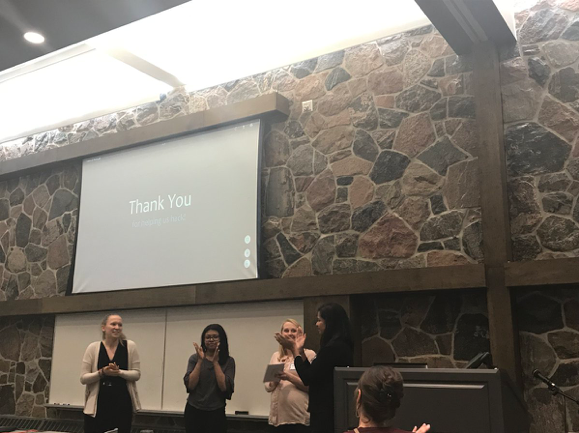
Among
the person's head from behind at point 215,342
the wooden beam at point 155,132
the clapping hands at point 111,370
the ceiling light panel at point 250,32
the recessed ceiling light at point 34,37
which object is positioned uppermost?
the ceiling light panel at point 250,32

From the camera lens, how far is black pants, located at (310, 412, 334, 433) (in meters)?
3.46

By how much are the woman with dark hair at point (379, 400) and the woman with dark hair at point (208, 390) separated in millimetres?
2358

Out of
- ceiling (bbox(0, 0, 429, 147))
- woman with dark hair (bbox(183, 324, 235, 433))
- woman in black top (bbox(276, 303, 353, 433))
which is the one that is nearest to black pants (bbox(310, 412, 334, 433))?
woman in black top (bbox(276, 303, 353, 433))

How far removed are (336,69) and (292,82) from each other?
0.49m

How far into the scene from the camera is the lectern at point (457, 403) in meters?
2.08

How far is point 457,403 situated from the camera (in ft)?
7.02

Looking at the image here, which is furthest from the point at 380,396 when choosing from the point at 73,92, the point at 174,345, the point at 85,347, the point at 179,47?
the point at 73,92

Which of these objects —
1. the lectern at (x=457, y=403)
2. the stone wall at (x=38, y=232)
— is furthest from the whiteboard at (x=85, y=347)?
the lectern at (x=457, y=403)

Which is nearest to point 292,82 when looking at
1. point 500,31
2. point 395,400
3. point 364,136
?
point 364,136

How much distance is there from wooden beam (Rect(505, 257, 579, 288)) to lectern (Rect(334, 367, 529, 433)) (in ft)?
6.90

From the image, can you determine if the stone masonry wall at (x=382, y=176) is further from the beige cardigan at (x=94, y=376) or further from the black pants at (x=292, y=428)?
the beige cardigan at (x=94, y=376)

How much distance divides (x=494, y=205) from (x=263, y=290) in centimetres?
217

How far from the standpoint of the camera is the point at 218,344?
4.36m

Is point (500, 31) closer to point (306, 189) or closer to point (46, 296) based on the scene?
point (306, 189)
